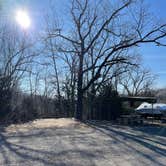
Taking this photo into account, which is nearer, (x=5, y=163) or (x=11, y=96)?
(x=5, y=163)

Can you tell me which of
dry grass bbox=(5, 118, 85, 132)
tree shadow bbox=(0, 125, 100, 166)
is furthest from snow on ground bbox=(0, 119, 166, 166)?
dry grass bbox=(5, 118, 85, 132)

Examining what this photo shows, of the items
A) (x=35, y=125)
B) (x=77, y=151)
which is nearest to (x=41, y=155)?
(x=77, y=151)

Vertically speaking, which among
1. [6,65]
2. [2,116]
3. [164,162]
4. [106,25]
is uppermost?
[106,25]

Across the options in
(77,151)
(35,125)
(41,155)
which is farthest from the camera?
(35,125)

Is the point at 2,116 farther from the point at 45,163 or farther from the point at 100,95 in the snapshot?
the point at 45,163

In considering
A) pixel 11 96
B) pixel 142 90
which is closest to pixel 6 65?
pixel 11 96

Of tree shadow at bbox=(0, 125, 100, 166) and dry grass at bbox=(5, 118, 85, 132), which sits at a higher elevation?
dry grass at bbox=(5, 118, 85, 132)

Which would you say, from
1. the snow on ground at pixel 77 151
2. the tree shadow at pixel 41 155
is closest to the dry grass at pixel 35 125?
the snow on ground at pixel 77 151

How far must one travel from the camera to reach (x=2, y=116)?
2197 cm

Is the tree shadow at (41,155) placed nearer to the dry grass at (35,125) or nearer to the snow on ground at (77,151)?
A: the snow on ground at (77,151)


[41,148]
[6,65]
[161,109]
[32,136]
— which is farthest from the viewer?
[161,109]

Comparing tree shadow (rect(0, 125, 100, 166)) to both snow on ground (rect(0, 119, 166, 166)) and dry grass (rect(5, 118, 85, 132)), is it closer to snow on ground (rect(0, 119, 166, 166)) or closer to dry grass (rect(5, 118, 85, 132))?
snow on ground (rect(0, 119, 166, 166))

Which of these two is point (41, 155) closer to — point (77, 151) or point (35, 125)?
point (77, 151)

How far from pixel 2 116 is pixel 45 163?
47.2ft
